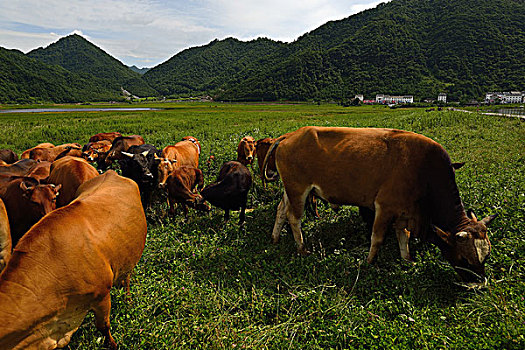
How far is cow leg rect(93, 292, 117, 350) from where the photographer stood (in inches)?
141

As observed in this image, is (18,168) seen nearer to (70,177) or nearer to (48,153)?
(70,177)

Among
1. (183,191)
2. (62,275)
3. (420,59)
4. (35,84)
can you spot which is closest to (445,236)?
(62,275)

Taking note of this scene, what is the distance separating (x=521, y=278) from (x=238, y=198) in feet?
19.3

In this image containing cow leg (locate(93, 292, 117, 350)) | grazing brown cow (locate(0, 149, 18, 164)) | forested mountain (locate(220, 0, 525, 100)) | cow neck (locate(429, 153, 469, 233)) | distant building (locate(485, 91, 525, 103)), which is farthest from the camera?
forested mountain (locate(220, 0, 525, 100))

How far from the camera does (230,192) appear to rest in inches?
300

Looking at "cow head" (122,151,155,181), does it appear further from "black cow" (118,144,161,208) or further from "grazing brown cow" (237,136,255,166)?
"grazing brown cow" (237,136,255,166)

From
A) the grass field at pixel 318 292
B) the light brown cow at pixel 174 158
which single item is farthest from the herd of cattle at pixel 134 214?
the light brown cow at pixel 174 158

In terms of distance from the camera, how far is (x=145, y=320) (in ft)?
13.8

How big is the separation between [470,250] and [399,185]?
1.43 metres

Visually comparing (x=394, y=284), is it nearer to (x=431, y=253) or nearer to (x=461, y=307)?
(x=461, y=307)

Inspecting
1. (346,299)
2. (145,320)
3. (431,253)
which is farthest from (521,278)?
(145,320)

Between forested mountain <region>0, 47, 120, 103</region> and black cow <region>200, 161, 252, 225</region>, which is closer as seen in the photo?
black cow <region>200, 161, 252, 225</region>

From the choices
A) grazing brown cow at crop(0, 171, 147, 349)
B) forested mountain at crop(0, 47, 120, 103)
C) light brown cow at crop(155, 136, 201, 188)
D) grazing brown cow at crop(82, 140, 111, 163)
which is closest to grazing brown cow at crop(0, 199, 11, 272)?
grazing brown cow at crop(0, 171, 147, 349)

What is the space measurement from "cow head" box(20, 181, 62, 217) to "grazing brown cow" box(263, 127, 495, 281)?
5143 mm
